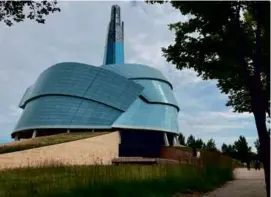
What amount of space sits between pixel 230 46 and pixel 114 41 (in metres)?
76.9

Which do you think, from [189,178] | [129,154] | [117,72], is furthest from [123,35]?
[189,178]

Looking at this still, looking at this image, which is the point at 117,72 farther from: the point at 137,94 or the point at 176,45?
the point at 176,45

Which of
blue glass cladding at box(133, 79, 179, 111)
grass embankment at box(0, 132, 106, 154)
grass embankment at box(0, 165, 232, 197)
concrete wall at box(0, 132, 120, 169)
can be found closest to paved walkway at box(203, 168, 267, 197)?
grass embankment at box(0, 165, 232, 197)

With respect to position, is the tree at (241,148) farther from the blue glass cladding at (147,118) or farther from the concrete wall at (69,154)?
the concrete wall at (69,154)

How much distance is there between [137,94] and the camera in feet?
228

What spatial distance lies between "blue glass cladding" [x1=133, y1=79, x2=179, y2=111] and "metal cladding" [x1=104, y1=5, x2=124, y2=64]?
1244 cm

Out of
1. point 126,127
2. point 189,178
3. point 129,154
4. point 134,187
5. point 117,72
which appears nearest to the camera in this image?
point 134,187

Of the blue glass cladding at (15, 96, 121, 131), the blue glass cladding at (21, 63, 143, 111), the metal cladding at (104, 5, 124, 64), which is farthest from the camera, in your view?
the metal cladding at (104, 5, 124, 64)

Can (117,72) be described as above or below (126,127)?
above

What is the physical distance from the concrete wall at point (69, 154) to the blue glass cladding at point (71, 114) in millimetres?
17213

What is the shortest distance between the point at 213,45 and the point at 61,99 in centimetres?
5935

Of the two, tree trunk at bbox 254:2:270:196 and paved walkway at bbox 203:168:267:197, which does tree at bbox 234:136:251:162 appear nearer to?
paved walkway at bbox 203:168:267:197

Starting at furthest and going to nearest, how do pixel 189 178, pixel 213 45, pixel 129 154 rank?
1. pixel 129 154
2. pixel 189 178
3. pixel 213 45

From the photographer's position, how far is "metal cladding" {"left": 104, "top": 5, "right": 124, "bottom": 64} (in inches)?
3324
